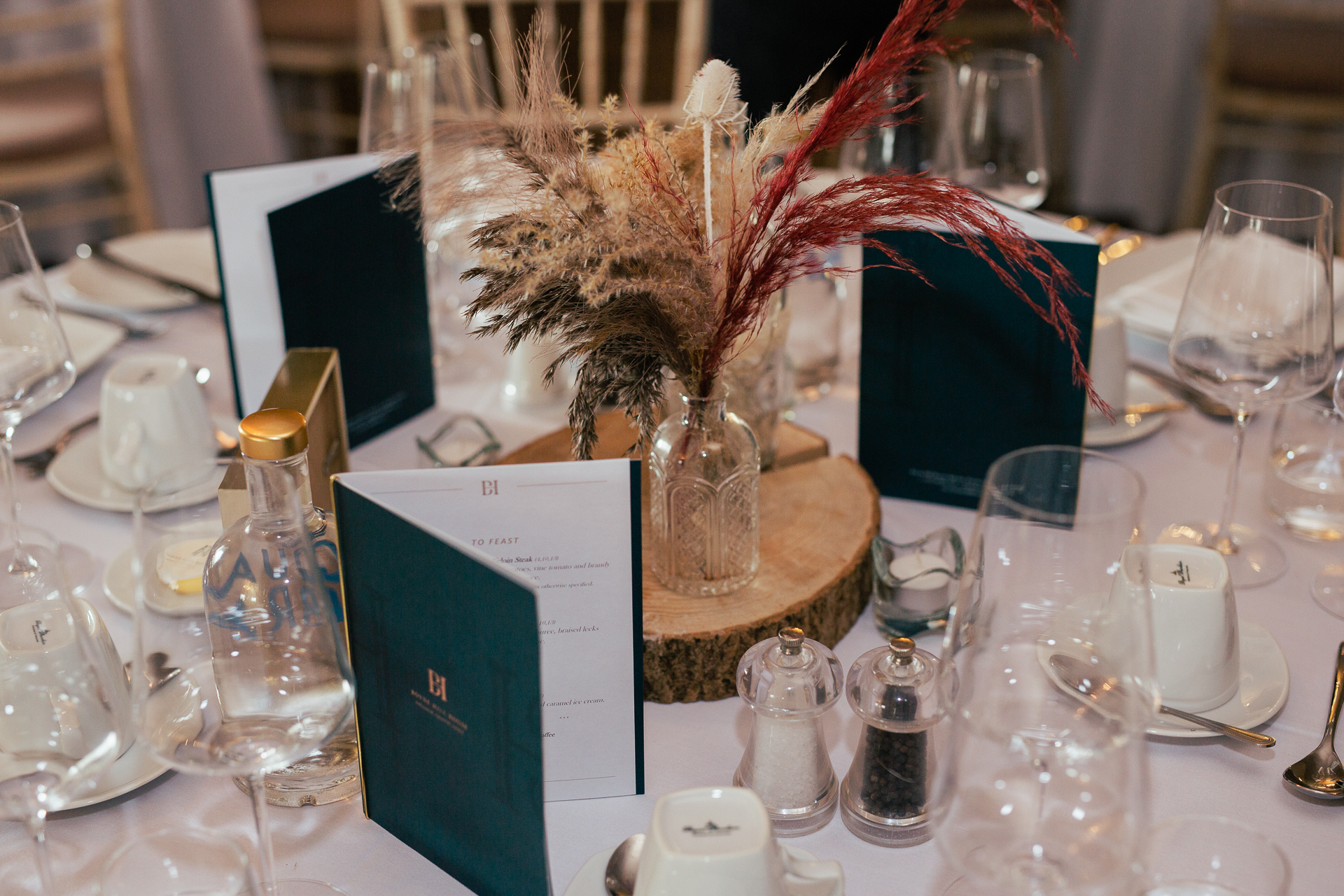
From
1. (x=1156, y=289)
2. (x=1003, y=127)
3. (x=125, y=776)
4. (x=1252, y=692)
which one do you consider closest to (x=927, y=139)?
(x=1003, y=127)

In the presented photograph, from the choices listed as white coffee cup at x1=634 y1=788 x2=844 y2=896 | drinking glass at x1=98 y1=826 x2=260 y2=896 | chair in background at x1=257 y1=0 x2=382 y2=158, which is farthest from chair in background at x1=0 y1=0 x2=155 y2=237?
white coffee cup at x1=634 y1=788 x2=844 y2=896

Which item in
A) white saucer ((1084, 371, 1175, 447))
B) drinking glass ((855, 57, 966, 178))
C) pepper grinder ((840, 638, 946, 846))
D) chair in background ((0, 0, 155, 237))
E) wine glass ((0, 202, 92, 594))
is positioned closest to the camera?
Result: pepper grinder ((840, 638, 946, 846))

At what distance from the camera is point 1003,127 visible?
1.53m

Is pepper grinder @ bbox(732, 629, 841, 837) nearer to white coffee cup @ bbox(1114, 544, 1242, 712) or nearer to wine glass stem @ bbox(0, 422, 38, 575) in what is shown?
white coffee cup @ bbox(1114, 544, 1242, 712)

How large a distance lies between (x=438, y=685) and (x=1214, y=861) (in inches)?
18.5

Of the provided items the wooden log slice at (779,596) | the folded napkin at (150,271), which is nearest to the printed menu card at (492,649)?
the wooden log slice at (779,596)

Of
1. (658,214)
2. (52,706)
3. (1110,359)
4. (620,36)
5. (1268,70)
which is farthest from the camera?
(1268,70)

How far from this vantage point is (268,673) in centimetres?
76

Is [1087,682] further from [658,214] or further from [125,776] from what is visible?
[125,776]

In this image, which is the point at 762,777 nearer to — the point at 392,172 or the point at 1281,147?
the point at 392,172

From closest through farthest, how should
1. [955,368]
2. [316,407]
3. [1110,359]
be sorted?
[316,407], [955,368], [1110,359]

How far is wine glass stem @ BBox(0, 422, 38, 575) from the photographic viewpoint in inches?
36.6

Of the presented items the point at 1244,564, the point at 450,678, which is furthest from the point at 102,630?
the point at 1244,564

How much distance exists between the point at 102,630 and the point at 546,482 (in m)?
0.32
